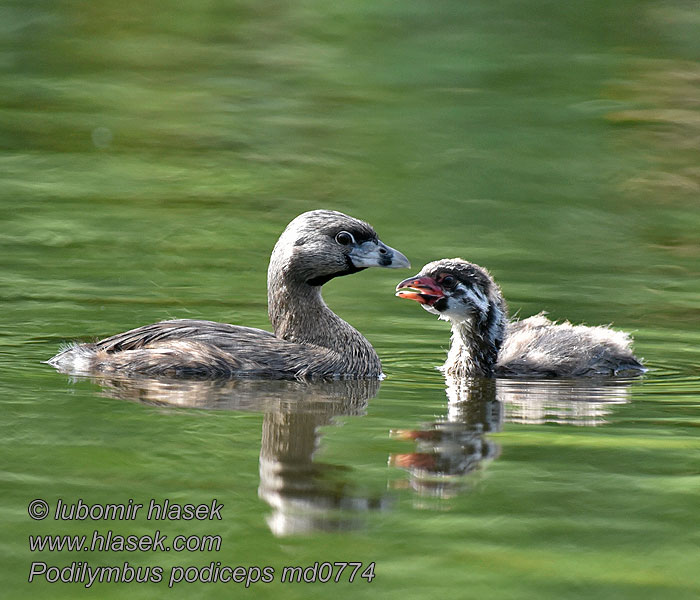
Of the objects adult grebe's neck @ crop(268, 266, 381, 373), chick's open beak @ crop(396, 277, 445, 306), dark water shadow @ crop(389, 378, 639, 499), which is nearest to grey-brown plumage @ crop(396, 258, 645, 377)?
chick's open beak @ crop(396, 277, 445, 306)

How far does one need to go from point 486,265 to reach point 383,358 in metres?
2.55

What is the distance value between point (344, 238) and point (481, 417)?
173 cm

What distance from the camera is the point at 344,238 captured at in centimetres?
845

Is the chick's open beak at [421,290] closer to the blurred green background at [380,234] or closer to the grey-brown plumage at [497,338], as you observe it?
the grey-brown plumage at [497,338]

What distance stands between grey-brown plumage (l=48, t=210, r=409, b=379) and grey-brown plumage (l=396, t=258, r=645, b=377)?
507 millimetres

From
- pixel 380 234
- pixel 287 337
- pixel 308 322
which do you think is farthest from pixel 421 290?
pixel 380 234

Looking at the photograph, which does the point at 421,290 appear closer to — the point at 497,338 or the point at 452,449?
the point at 497,338

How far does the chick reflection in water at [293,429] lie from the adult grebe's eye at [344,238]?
85cm

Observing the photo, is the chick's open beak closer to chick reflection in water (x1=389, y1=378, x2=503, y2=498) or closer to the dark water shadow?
the dark water shadow

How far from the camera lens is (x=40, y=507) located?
518 cm

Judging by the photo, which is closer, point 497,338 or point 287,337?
point 287,337

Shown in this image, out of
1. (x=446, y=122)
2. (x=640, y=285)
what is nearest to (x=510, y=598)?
(x=640, y=285)

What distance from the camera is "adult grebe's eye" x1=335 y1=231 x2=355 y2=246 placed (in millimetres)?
8438

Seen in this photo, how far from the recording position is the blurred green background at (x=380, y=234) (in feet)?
16.5
